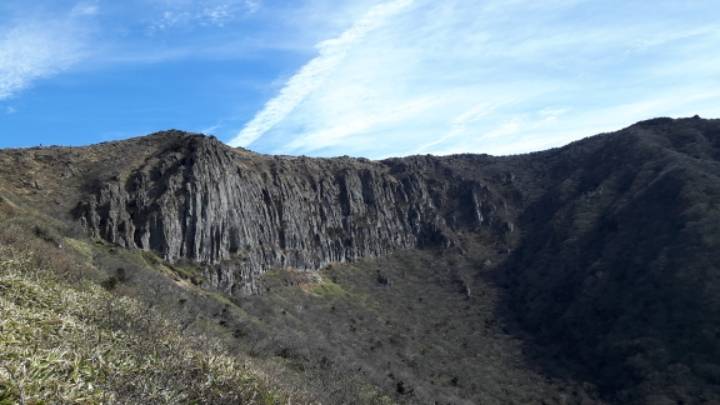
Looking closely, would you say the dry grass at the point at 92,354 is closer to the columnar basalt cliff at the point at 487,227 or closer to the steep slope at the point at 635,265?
Answer: the columnar basalt cliff at the point at 487,227

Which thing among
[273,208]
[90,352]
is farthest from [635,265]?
[90,352]

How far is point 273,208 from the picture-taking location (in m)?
83.8

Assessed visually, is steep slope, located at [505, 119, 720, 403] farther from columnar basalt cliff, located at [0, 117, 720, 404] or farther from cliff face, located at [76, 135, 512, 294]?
cliff face, located at [76, 135, 512, 294]

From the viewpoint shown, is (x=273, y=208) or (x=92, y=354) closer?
(x=92, y=354)

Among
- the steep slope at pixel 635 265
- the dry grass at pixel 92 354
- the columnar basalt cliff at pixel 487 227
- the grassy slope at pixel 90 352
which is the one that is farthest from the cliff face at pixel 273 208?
the dry grass at pixel 92 354

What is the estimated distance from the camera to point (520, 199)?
11669 cm

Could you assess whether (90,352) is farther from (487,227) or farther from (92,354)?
(487,227)

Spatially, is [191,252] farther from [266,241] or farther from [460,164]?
[460,164]

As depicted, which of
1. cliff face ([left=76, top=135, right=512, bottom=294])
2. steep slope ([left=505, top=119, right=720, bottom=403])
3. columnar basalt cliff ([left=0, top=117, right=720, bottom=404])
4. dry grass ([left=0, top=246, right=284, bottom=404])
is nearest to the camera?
dry grass ([left=0, top=246, right=284, bottom=404])

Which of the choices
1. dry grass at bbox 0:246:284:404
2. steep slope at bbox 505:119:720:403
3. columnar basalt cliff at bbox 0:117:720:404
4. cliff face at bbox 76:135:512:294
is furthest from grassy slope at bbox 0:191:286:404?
steep slope at bbox 505:119:720:403

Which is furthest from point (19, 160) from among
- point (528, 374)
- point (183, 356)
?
point (528, 374)

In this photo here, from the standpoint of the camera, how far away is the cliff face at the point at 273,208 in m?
55.7

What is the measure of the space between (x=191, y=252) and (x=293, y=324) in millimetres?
16029

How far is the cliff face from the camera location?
183ft
